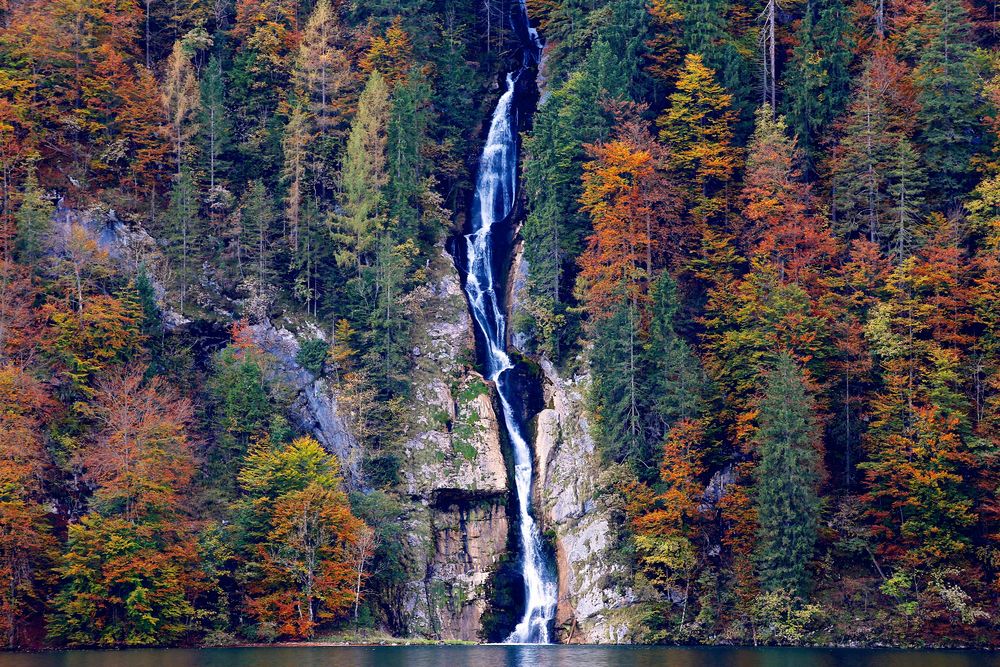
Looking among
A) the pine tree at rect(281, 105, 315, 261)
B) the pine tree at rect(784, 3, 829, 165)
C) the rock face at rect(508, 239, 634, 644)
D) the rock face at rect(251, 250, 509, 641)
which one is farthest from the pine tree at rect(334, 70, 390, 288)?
the pine tree at rect(784, 3, 829, 165)

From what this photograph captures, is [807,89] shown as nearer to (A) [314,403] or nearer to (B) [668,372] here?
(B) [668,372]

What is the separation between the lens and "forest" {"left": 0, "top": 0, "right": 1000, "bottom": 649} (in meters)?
60.4

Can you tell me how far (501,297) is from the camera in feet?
249

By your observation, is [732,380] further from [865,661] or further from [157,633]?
[157,633]

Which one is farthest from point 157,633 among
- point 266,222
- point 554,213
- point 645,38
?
point 645,38

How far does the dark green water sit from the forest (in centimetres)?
357

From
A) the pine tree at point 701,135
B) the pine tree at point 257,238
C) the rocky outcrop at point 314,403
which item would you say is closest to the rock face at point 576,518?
the rocky outcrop at point 314,403

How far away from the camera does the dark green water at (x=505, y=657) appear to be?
4928cm

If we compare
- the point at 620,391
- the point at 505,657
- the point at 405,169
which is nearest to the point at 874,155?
the point at 620,391

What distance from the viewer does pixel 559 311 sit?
72062 millimetres

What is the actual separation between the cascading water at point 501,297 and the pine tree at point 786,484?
39.4ft

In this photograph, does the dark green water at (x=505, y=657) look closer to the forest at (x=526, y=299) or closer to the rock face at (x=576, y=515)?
the forest at (x=526, y=299)

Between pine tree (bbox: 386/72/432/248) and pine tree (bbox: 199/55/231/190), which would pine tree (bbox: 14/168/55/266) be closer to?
pine tree (bbox: 199/55/231/190)

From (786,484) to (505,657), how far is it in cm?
1660
